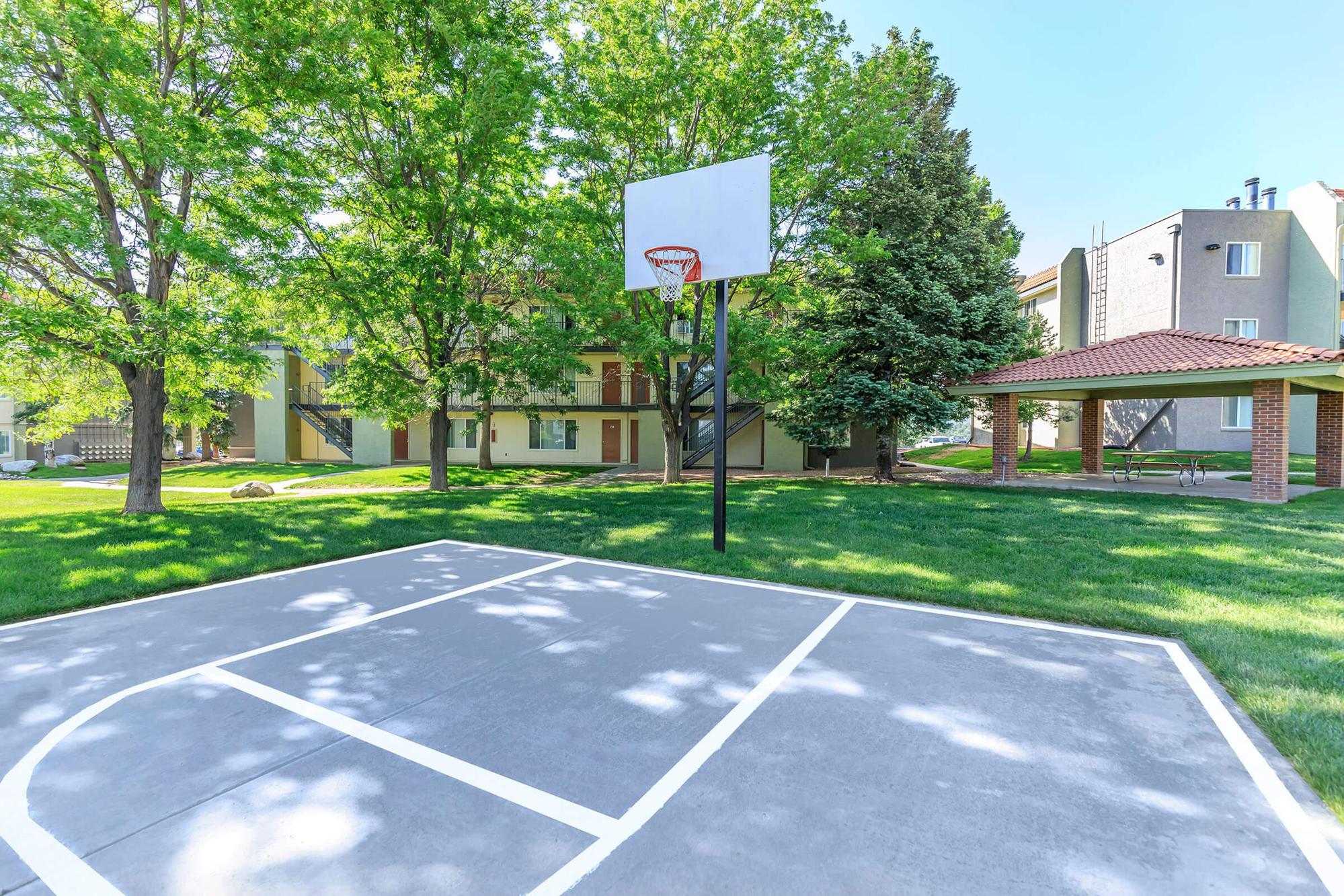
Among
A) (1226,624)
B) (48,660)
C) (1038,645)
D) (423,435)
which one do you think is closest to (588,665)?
(1038,645)

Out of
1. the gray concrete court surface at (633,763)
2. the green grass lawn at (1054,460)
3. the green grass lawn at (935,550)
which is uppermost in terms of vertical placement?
the green grass lawn at (1054,460)

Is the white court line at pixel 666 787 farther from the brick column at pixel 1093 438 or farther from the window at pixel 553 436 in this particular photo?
the window at pixel 553 436

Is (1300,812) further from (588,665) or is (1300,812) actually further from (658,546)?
(658,546)

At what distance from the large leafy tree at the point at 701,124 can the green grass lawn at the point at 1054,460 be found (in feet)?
35.4

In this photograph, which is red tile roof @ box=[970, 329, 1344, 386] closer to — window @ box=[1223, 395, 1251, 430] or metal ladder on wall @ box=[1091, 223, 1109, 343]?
window @ box=[1223, 395, 1251, 430]

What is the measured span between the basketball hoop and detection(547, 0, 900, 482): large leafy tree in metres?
4.54

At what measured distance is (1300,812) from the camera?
8.32 ft

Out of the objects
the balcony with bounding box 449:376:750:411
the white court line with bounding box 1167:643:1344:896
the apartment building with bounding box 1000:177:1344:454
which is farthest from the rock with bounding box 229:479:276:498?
the apartment building with bounding box 1000:177:1344:454

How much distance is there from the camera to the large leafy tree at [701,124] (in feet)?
44.5

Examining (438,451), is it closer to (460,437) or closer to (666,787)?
(460,437)

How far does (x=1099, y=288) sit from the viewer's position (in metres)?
24.9

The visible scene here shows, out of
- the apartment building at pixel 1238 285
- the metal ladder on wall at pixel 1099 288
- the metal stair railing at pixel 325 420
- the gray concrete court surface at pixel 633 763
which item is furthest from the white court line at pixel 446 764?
the metal ladder on wall at pixel 1099 288

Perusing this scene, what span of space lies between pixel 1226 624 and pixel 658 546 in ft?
19.3

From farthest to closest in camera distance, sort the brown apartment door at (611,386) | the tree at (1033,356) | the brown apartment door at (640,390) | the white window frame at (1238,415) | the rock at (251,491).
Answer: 1. the brown apartment door at (611,386)
2. the brown apartment door at (640,390)
3. the white window frame at (1238,415)
4. the tree at (1033,356)
5. the rock at (251,491)
